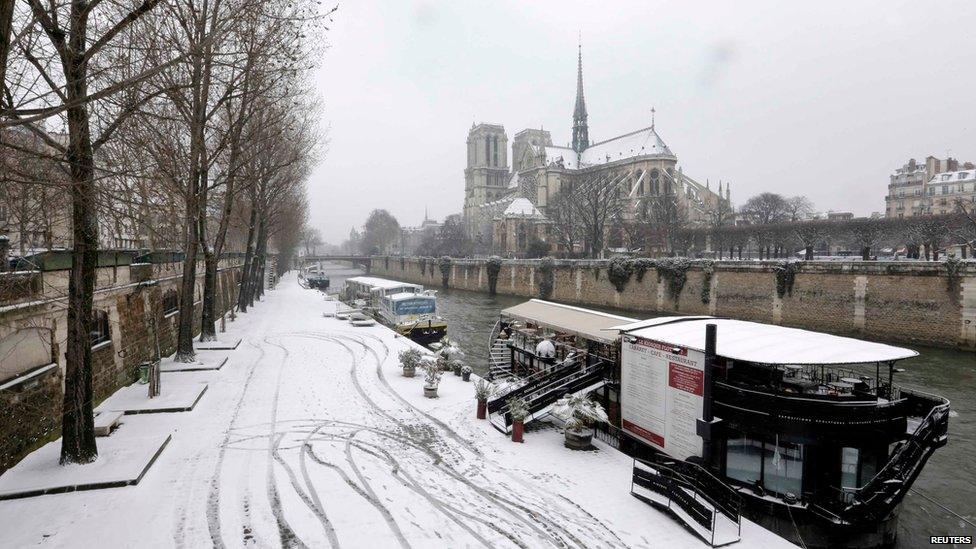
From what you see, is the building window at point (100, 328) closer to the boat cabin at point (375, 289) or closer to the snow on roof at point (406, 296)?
the snow on roof at point (406, 296)

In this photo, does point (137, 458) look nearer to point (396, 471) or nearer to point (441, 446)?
point (396, 471)

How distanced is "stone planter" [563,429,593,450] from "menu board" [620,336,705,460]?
3.60ft

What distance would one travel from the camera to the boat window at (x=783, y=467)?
984 centimetres

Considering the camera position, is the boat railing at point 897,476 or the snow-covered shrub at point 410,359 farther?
the snow-covered shrub at point 410,359

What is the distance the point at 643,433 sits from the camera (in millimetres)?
11750

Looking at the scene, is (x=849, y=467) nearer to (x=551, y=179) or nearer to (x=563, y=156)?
(x=551, y=179)

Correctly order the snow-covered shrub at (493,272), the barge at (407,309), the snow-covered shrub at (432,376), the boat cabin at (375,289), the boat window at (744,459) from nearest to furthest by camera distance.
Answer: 1. the boat window at (744,459)
2. the snow-covered shrub at (432,376)
3. the barge at (407,309)
4. the boat cabin at (375,289)
5. the snow-covered shrub at (493,272)

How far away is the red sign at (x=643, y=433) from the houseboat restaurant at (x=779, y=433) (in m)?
0.02

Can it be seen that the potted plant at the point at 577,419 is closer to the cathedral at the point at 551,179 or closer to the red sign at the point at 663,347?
the red sign at the point at 663,347

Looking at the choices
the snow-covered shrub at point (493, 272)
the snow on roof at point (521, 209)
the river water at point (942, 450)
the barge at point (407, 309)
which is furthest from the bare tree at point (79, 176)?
the snow on roof at point (521, 209)

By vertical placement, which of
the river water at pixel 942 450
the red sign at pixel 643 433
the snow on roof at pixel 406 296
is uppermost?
the snow on roof at pixel 406 296

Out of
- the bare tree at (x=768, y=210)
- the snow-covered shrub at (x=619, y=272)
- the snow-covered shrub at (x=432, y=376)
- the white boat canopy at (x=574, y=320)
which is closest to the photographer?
the white boat canopy at (x=574, y=320)

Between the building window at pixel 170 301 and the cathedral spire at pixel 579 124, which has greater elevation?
the cathedral spire at pixel 579 124

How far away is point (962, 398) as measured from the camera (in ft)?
64.3
